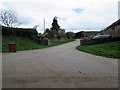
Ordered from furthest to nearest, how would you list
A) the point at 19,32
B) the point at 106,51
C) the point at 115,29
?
the point at 115,29
the point at 19,32
the point at 106,51

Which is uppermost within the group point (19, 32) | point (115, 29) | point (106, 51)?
point (115, 29)

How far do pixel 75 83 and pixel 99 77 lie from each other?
1509 mm

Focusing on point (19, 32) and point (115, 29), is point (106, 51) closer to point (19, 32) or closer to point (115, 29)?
point (19, 32)

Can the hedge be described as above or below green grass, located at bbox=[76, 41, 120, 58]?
above

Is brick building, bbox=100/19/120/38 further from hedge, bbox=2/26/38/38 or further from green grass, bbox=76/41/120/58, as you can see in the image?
green grass, bbox=76/41/120/58

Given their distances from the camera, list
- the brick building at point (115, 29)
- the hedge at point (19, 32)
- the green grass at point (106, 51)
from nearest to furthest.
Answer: the green grass at point (106, 51), the hedge at point (19, 32), the brick building at point (115, 29)

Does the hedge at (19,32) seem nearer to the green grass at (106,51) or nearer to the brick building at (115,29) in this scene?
the brick building at (115,29)

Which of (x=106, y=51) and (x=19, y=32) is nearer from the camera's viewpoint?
(x=106, y=51)

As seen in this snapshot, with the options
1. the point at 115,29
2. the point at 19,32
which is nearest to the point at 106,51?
the point at 19,32

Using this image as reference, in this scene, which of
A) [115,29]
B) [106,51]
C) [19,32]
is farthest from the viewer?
[115,29]

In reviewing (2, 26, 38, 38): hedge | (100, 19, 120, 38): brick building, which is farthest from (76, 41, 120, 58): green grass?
(100, 19, 120, 38): brick building

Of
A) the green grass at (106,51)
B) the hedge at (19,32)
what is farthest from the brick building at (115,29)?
the green grass at (106,51)

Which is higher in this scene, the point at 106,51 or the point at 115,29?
the point at 115,29

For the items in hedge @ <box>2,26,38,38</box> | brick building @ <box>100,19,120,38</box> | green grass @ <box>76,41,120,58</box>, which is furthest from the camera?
brick building @ <box>100,19,120,38</box>
